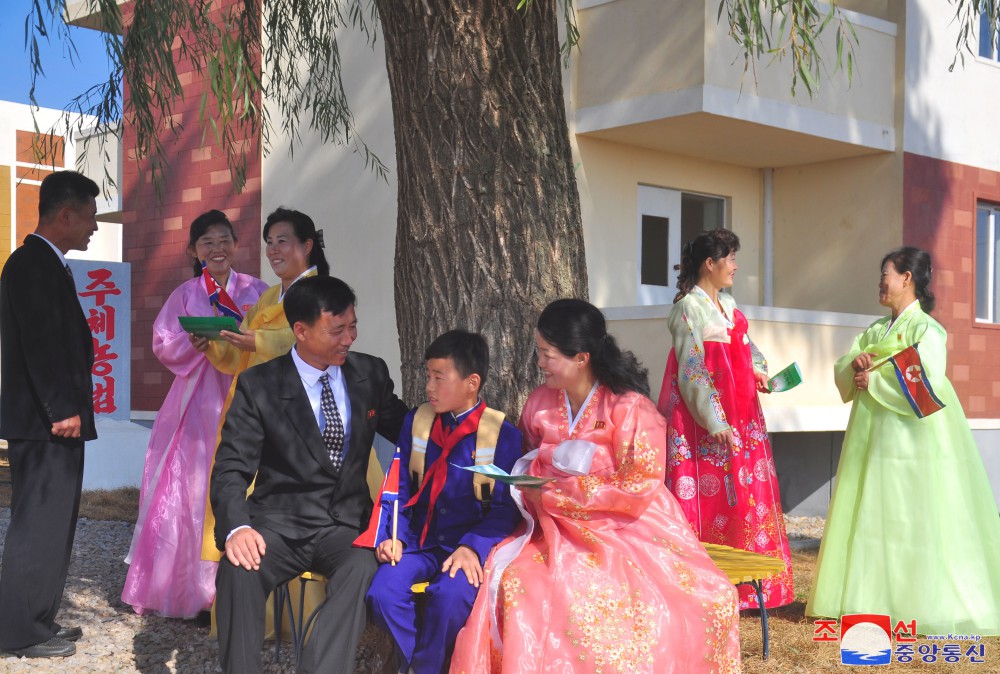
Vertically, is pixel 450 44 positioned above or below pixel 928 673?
above

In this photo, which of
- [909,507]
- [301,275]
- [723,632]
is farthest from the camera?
[909,507]

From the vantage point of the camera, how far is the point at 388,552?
11.8ft

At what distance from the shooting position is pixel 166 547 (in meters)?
5.01

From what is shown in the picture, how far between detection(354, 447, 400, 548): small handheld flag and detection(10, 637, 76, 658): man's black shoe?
1.46 metres

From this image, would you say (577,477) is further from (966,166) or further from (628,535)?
(966,166)

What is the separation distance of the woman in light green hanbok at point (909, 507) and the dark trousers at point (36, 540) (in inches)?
125

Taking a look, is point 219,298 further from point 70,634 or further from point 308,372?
point 70,634

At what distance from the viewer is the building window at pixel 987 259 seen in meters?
10.6

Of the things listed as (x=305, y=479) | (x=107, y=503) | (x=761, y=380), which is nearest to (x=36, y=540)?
(x=305, y=479)

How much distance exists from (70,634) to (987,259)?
9.02 metres

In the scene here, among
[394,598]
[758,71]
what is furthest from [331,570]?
[758,71]

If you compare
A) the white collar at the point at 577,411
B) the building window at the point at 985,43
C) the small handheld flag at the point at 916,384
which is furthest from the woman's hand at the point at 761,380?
the building window at the point at 985,43

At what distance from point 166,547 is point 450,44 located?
254cm

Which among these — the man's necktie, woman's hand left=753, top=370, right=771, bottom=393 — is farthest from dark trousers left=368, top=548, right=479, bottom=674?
woman's hand left=753, top=370, right=771, bottom=393
